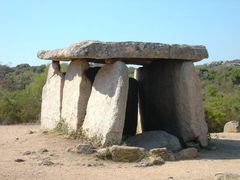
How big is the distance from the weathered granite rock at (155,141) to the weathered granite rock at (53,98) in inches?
85.0

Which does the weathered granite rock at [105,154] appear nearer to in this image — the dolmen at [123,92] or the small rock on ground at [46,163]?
the dolmen at [123,92]

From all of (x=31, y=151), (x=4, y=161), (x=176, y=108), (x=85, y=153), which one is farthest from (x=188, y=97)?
(x=4, y=161)

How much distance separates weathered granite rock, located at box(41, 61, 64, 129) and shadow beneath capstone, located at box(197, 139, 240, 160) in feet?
11.7

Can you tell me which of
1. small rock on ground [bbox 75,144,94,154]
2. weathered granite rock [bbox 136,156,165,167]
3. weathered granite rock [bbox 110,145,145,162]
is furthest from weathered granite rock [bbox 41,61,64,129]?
weathered granite rock [bbox 136,156,165,167]

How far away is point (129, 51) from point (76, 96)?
1.74 meters

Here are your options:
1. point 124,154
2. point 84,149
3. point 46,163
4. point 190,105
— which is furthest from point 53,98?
point 46,163

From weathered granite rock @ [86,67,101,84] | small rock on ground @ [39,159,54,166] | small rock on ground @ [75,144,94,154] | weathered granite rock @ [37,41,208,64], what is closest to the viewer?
small rock on ground @ [39,159,54,166]

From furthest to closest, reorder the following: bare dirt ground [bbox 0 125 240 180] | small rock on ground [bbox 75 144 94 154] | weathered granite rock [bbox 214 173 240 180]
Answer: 1. small rock on ground [bbox 75 144 94 154]
2. bare dirt ground [bbox 0 125 240 180]
3. weathered granite rock [bbox 214 173 240 180]

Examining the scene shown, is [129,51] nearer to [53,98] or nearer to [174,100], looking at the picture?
[174,100]

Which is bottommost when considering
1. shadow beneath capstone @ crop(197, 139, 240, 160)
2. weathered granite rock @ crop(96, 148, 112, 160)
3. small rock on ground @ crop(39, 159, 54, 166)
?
shadow beneath capstone @ crop(197, 139, 240, 160)

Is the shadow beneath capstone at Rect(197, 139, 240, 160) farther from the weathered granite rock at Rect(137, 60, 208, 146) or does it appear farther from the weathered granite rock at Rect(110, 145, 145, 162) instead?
the weathered granite rock at Rect(110, 145, 145, 162)

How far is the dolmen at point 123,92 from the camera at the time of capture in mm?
9383

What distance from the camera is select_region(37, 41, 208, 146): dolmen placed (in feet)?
30.8

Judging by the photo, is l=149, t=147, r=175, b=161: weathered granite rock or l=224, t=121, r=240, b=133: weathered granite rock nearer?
l=149, t=147, r=175, b=161: weathered granite rock
